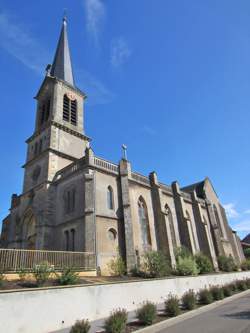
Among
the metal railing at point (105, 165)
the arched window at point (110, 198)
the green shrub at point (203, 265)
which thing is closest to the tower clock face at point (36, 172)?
the metal railing at point (105, 165)

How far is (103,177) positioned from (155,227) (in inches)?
312

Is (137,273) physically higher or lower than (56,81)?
lower

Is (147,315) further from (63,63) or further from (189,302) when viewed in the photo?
(63,63)

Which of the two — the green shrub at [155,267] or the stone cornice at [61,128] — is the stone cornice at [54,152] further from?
the green shrub at [155,267]

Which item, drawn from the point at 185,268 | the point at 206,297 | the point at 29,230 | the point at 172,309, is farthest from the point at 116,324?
the point at 29,230

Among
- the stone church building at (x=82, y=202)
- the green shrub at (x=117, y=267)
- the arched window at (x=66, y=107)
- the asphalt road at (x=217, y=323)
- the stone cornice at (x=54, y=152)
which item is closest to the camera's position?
the asphalt road at (x=217, y=323)

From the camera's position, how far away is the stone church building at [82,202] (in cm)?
2058

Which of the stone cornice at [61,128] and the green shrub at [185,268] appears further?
the stone cornice at [61,128]

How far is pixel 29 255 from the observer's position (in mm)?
15484

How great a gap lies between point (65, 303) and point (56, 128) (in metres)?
21.1

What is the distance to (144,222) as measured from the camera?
24.9 metres

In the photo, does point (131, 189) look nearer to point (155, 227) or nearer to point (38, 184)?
point (155, 227)

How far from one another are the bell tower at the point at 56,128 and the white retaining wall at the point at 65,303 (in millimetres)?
14902

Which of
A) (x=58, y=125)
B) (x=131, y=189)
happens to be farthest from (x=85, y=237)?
(x=58, y=125)
